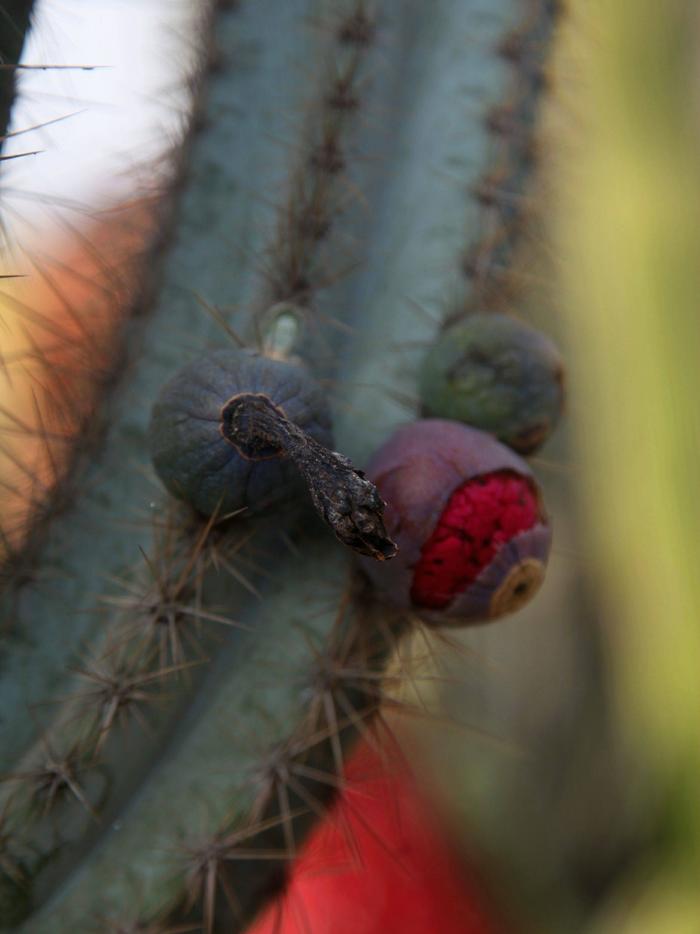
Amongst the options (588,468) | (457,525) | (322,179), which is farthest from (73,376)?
(588,468)

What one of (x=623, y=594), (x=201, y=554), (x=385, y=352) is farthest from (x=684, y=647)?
(x=201, y=554)

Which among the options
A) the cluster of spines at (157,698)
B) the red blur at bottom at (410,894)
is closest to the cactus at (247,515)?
the cluster of spines at (157,698)

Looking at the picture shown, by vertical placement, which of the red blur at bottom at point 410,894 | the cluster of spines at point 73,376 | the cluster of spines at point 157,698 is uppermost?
the cluster of spines at point 73,376

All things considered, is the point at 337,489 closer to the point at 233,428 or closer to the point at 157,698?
the point at 233,428

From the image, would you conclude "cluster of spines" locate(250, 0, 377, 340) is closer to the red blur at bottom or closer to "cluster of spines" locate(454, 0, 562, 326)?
"cluster of spines" locate(454, 0, 562, 326)

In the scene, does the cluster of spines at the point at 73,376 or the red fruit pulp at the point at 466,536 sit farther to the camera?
the cluster of spines at the point at 73,376

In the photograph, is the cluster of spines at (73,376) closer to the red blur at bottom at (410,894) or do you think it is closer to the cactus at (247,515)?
the cactus at (247,515)

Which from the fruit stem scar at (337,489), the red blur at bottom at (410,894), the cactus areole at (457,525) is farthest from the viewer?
the red blur at bottom at (410,894)

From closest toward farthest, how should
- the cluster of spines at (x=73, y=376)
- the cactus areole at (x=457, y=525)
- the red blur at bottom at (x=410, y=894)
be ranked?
the cactus areole at (x=457, y=525), the cluster of spines at (x=73, y=376), the red blur at bottom at (x=410, y=894)
